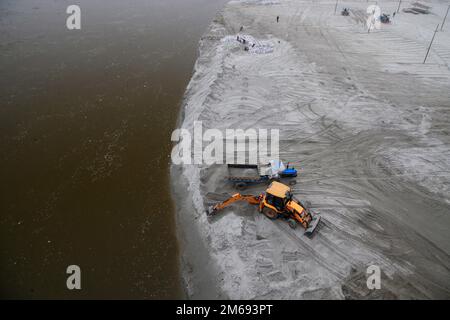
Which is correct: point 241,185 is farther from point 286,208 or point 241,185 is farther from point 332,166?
point 332,166

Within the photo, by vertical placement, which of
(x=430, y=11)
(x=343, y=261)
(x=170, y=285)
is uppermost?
(x=430, y=11)

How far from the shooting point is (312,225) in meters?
14.4

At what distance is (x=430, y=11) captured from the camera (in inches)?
1635

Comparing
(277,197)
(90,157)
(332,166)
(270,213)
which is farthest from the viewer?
(90,157)

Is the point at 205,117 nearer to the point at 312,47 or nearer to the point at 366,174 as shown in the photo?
the point at 366,174

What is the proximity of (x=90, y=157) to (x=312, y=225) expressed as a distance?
1374cm

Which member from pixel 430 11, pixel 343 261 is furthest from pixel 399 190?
pixel 430 11

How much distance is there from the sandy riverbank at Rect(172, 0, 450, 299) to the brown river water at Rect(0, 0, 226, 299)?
70.0 inches

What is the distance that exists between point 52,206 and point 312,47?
89.6 feet

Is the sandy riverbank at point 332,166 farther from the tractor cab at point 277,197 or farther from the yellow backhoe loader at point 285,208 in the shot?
the tractor cab at point 277,197

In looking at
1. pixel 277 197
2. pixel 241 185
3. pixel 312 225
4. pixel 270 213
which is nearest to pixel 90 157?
pixel 241 185

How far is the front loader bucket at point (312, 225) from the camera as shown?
46.3ft

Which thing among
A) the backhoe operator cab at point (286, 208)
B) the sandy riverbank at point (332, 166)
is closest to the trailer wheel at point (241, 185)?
the sandy riverbank at point (332, 166)

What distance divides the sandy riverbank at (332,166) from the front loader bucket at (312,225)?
1.15 feet
